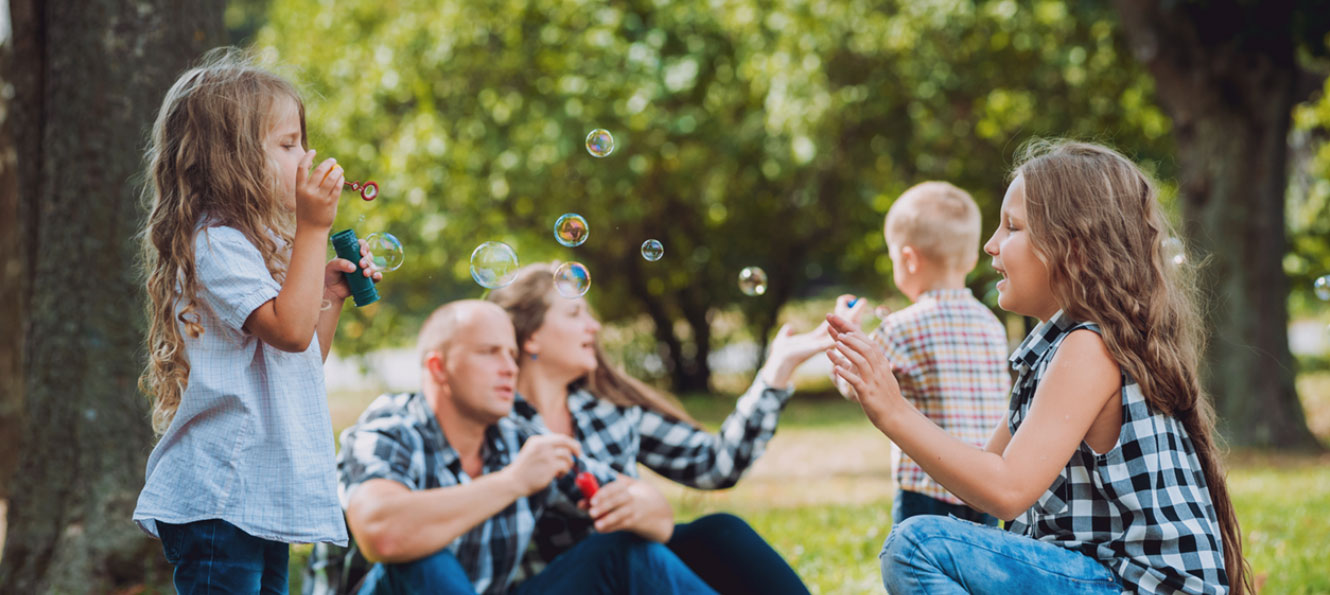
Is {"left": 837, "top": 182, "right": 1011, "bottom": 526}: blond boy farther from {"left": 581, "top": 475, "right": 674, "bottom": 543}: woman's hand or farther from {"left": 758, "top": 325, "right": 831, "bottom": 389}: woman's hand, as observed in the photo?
{"left": 581, "top": 475, "right": 674, "bottom": 543}: woman's hand

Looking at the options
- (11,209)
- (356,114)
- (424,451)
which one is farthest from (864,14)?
(424,451)

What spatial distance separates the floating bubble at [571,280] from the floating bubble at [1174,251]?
1546 millimetres

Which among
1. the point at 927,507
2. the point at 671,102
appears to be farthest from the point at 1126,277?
the point at 671,102

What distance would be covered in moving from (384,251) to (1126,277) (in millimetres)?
1588

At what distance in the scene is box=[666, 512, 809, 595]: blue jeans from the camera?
10.1ft

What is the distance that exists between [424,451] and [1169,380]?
1.83m

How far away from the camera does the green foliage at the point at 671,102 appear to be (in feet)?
37.2

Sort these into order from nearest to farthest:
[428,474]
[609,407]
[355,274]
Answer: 1. [355,274]
2. [428,474]
3. [609,407]

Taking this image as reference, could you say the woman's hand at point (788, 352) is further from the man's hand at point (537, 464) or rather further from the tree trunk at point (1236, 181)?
the tree trunk at point (1236, 181)

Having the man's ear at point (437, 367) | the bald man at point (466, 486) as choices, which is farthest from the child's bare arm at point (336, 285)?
the man's ear at point (437, 367)

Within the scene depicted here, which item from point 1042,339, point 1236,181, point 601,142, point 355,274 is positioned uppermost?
point 1236,181

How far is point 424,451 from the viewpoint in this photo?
314 cm

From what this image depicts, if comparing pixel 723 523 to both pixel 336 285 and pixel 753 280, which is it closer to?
pixel 753 280

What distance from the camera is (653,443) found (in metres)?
3.66
